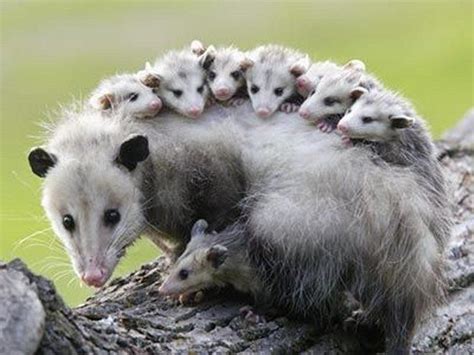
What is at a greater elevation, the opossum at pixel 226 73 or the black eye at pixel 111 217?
the opossum at pixel 226 73

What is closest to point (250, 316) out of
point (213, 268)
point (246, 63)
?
point (213, 268)

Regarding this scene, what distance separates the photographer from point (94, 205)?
5.08 meters

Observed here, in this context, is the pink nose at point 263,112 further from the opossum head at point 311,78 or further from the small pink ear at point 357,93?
the small pink ear at point 357,93

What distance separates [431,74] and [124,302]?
13.6 meters

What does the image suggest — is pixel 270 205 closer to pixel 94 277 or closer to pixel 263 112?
pixel 263 112

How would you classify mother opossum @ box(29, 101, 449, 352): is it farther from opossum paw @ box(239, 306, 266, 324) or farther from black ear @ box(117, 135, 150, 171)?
opossum paw @ box(239, 306, 266, 324)

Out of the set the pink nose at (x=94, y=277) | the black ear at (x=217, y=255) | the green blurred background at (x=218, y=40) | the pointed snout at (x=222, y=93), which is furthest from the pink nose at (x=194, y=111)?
the green blurred background at (x=218, y=40)

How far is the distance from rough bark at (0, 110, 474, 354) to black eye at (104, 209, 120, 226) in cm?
27

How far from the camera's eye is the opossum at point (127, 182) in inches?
200

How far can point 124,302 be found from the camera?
5008 mm

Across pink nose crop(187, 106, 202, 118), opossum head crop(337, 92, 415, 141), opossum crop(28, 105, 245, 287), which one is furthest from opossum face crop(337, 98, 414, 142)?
pink nose crop(187, 106, 202, 118)

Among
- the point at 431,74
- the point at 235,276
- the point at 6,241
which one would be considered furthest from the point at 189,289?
the point at 431,74

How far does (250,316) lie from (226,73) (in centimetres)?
113

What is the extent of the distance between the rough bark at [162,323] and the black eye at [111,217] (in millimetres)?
267
